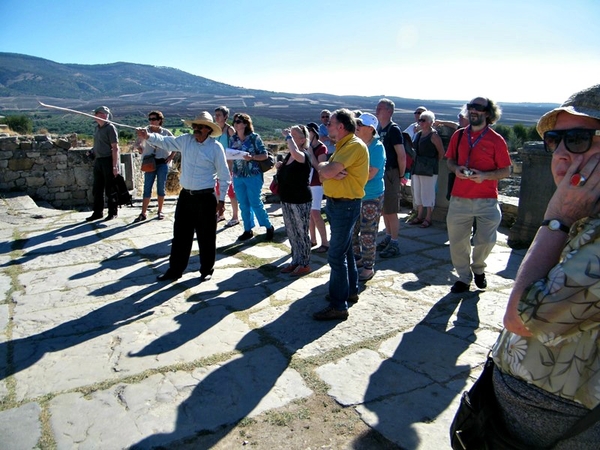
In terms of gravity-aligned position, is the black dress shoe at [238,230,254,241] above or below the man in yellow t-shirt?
below

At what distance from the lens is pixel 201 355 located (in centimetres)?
327

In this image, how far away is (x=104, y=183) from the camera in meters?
7.34

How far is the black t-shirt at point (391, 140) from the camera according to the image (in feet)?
17.4

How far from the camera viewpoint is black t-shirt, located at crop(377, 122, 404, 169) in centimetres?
530

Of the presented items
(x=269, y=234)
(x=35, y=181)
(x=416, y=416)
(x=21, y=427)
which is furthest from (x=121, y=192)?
(x=416, y=416)

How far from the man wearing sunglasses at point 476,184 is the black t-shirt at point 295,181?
1.49 m

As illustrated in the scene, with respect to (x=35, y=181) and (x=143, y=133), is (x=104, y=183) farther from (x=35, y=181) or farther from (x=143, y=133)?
(x=143, y=133)

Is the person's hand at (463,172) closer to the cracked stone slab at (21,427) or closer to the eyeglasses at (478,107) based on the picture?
the eyeglasses at (478,107)

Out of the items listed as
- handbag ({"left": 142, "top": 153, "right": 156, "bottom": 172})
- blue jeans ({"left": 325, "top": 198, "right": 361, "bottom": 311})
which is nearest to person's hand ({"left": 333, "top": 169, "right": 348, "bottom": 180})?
blue jeans ({"left": 325, "top": 198, "right": 361, "bottom": 311})

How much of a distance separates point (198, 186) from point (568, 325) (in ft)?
12.8

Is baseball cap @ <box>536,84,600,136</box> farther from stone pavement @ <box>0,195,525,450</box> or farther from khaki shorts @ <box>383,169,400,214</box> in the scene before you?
khaki shorts @ <box>383,169,400,214</box>

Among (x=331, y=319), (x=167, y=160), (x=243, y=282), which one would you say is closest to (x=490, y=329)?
(x=331, y=319)

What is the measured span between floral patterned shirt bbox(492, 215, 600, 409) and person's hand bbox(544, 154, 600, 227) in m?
0.04

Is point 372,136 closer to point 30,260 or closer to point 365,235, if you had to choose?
point 365,235
